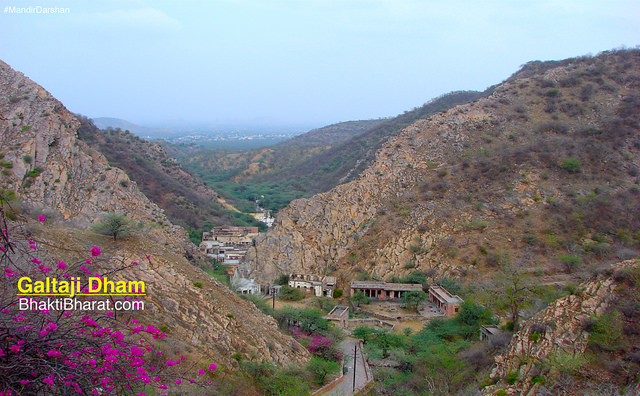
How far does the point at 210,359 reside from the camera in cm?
818

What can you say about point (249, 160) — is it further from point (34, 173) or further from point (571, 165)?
point (571, 165)

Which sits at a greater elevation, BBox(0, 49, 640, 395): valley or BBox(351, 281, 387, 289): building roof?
BBox(0, 49, 640, 395): valley

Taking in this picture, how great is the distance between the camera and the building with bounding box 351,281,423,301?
18.7 meters

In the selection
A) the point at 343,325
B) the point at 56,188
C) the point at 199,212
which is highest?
the point at 56,188

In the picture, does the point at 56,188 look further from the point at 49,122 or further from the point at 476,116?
the point at 476,116

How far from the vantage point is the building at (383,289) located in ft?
61.2

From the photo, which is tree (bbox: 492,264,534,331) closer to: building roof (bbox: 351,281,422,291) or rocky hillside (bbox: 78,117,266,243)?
building roof (bbox: 351,281,422,291)

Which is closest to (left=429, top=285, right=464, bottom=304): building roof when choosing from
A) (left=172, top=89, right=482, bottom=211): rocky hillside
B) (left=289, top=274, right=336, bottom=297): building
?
(left=289, top=274, right=336, bottom=297): building

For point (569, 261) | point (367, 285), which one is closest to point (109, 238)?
point (367, 285)

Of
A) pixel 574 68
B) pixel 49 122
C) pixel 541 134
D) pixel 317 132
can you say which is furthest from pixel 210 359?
pixel 317 132

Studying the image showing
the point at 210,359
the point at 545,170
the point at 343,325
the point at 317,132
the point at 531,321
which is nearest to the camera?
the point at 210,359

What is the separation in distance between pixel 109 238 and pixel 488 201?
696 inches

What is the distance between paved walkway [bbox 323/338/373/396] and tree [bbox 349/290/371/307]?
417 cm

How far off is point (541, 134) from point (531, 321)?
20.2 meters
